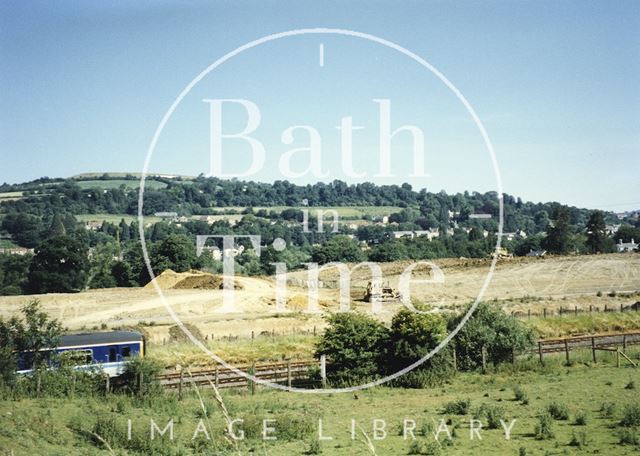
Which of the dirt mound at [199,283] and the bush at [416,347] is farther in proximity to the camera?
the dirt mound at [199,283]

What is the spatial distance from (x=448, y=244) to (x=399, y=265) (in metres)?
28.2

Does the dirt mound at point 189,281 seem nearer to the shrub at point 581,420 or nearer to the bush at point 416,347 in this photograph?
the bush at point 416,347

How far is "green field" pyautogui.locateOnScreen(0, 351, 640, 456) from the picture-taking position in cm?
1666

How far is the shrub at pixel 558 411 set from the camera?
19.6 metres

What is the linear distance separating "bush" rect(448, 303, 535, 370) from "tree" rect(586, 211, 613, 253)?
7143cm

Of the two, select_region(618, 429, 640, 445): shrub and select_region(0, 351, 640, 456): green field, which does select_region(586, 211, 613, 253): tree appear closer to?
select_region(0, 351, 640, 456): green field

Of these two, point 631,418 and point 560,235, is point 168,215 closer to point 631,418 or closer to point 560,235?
point 560,235

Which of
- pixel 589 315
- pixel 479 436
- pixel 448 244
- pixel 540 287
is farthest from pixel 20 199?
pixel 479 436

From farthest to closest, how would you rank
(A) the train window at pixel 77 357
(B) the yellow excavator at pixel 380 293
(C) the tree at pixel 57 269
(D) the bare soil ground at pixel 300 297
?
1. (C) the tree at pixel 57 269
2. (B) the yellow excavator at pixel 380 293
3. (D) the bare soil ground at pixel 300 297
4. (A) the train window at pixel 77 357

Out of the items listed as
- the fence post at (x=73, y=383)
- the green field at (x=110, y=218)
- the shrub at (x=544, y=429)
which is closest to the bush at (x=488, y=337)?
the shrub at (x=544, y=429)

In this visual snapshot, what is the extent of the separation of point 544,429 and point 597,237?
85.0m

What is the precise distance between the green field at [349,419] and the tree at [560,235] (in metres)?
75.2

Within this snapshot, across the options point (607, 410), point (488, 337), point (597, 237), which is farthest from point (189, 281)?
point (597, 237)

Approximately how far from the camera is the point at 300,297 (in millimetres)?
54031
